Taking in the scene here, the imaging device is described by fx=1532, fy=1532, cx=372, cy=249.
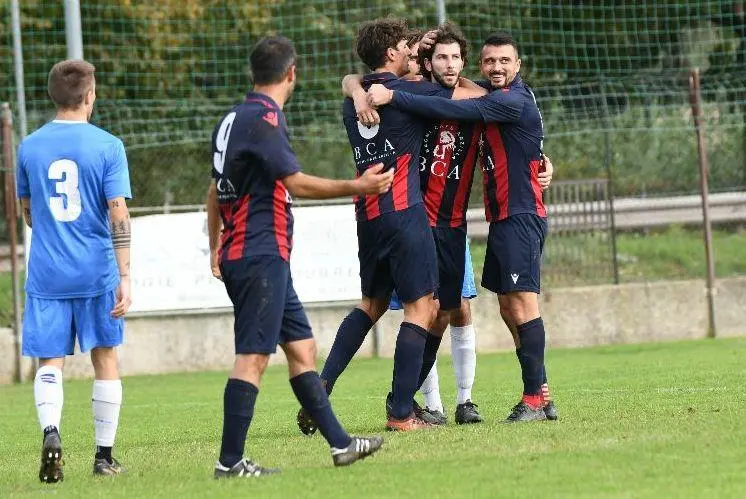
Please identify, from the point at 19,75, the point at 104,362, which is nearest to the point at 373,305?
the point at 104,362

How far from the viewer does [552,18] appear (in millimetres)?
19953

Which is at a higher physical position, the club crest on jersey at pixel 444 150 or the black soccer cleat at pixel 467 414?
the club crest on jersey at pixel 444 150

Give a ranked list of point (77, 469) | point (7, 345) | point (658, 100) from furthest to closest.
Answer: point (658, 100) → point (7, 345) → point (77, 469)

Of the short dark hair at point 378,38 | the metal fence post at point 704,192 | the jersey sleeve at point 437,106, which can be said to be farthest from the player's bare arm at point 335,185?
the metal fence post at point 704,192

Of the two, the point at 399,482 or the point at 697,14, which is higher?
the point at 697,14

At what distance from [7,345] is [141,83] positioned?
7563 millimetres

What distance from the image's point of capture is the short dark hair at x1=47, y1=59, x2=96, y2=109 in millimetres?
7215

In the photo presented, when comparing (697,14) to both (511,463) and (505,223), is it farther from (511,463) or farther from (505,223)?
(511,463)

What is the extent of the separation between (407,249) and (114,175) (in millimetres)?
1653

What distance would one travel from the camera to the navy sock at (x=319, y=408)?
676 cm

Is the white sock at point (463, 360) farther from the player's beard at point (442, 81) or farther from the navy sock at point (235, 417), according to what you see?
the navy sock at point (235, 417)

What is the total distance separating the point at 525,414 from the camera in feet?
27.4

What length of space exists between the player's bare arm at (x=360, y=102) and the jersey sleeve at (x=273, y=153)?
5.09ft

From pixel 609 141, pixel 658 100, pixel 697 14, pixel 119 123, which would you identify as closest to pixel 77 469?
pixel 119 123
